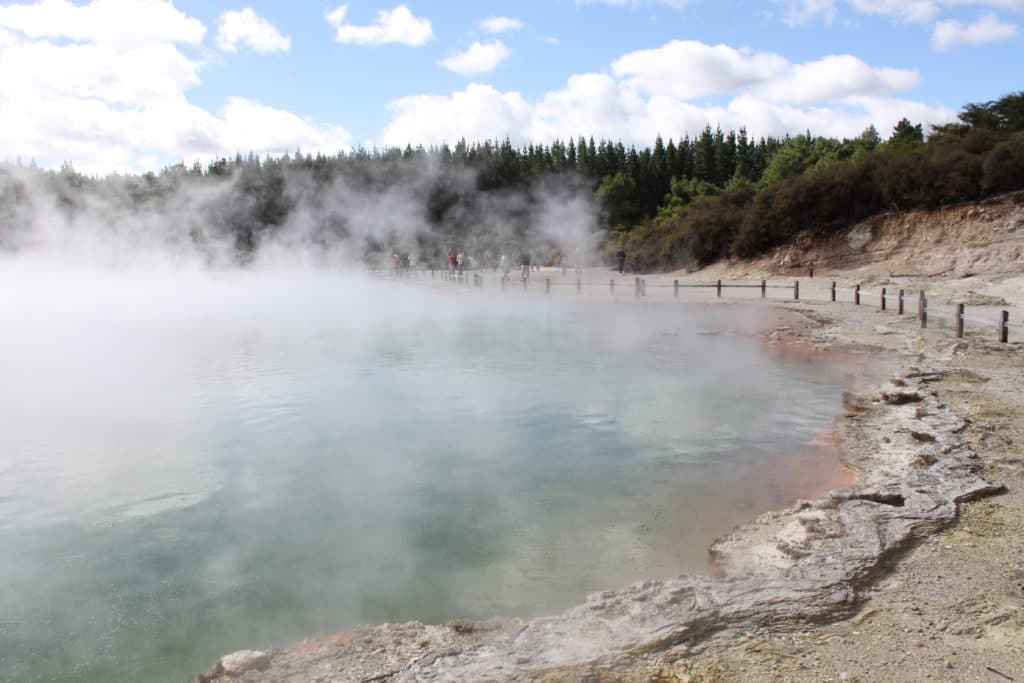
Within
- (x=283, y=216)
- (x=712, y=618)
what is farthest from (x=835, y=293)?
(x=283, y=216)

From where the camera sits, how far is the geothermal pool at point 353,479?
3.94 m

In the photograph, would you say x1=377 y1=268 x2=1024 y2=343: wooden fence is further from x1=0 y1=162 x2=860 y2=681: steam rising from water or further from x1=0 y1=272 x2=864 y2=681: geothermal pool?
x1=0 y1=162 x2=860 y2=681: steam rising from water

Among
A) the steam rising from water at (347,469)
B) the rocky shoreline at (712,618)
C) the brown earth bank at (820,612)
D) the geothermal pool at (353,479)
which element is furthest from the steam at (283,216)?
the brown earth bank at (820,612)

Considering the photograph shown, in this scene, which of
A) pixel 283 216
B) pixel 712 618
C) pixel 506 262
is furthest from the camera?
pixel 283 216

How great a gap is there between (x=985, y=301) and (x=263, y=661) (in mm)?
16061

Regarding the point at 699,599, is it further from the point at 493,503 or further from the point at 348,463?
the point at 348,463

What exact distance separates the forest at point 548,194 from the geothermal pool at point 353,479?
14740mm

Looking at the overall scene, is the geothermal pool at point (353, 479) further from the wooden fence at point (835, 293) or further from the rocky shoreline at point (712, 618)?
the wooden fence at point (835, 293)

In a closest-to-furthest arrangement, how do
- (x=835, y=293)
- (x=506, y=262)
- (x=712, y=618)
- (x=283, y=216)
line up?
(x=712, y=618) < (x=835, y=293) < (x=506, y=262) < (x=283, y=216)

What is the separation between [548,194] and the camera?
60.7 meters

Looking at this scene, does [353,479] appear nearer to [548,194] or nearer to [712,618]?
[712,618]

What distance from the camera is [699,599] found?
10.9 feet

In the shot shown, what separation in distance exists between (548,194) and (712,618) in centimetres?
5885

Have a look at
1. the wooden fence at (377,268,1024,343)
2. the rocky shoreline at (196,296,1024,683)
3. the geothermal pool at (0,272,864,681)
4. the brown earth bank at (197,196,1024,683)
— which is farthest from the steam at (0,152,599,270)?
the brown earth bank at (197,196,1024,683)
